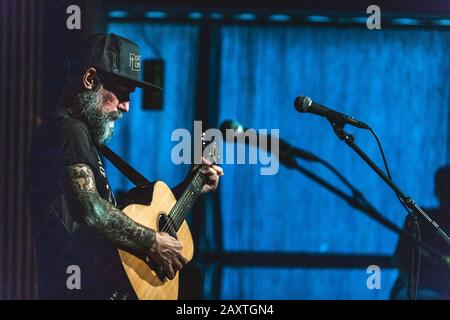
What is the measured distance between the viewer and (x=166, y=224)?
10.1 ft

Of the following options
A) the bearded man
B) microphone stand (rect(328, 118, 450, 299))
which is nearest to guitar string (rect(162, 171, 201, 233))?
the bearded man

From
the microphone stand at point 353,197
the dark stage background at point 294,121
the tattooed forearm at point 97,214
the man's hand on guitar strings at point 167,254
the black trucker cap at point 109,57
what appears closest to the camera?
the tattooed forearm at point 97,214

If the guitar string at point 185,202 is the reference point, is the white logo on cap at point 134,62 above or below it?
above

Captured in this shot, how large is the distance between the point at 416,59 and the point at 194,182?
166 centimetres

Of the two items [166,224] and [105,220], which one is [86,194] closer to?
[105,220]

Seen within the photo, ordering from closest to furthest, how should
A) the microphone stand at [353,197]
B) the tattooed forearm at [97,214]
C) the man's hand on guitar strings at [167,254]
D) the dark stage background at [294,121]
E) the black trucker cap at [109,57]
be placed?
the tattooed forearm at [97,214] → the man's hand on guitar strings at [167,254] → the black trucker cap at [109,57] → the microphone stand at [353,197] → the dark stage background at [294,121]

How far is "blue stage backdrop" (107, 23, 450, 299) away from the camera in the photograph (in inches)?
159

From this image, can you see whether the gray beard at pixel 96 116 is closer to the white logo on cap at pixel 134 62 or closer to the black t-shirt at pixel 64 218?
the black t-shirt at pixel 64 218

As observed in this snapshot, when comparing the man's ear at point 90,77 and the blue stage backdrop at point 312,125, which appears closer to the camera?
the man's ear at point 90,77

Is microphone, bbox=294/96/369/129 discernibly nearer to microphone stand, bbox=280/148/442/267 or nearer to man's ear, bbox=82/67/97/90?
microphone stand, bbox=280/148/442/267

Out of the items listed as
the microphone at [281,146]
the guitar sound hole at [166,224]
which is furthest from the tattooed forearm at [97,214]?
the microphone at [281,146]

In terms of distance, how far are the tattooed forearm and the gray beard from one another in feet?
0.91

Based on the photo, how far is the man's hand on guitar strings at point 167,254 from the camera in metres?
2.92

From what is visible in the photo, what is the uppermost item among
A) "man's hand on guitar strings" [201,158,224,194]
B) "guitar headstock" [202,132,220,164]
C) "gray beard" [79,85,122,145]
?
"gray beard" [79,85,122,145]
